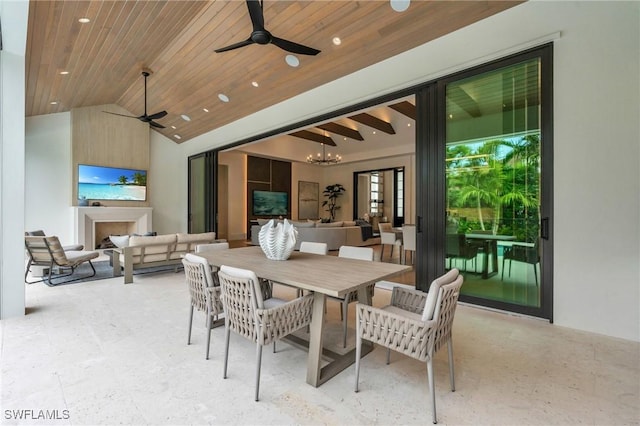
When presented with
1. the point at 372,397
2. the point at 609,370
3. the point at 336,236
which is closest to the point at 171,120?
the point at 336,236

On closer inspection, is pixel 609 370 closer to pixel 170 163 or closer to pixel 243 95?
pixel 243 95

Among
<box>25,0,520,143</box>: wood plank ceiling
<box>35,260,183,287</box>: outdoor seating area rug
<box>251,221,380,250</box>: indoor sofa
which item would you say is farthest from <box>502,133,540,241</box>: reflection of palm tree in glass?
<box>35,260,183,287</box>: outdoor seating area rug

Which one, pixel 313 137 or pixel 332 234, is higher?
pixel 313 137

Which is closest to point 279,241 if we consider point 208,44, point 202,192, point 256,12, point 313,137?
point 256,12

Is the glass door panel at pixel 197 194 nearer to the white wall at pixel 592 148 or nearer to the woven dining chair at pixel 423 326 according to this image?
the white wall at pixel 592 148

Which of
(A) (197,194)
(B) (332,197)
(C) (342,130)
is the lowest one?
(A) (197,194)

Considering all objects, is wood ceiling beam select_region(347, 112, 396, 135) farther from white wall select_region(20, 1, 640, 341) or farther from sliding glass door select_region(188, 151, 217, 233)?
white wall select_region(20, 1, 640, 341)

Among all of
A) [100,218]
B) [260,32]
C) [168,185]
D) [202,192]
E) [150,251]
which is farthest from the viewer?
[168,185]

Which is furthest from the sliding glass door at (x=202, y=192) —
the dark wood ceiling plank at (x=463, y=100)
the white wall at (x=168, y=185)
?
the dark wood ceiling plank at (x=463, y=100)

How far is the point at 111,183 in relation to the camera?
322 inches

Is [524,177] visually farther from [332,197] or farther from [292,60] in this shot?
[332,197]

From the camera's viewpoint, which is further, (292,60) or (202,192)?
(202,192)

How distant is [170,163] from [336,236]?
568cm

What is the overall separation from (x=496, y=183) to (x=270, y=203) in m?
9.20
